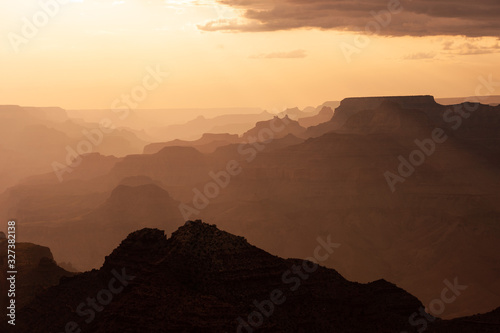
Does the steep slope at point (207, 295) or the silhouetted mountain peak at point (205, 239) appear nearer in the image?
the steep slope at point (207, 295)

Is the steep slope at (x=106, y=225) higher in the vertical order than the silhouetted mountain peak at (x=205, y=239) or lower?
lower

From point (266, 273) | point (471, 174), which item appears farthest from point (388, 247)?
point (266, 273)

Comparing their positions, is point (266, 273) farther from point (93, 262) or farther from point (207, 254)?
point (93, 262)

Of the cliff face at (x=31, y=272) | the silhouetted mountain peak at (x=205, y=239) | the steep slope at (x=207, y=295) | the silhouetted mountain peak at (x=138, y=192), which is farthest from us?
the silhouetted mountain peak at (x=138, y=192)

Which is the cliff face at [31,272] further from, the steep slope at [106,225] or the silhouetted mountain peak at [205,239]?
the steep slope at [106,225]

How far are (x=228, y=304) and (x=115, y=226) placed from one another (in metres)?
127

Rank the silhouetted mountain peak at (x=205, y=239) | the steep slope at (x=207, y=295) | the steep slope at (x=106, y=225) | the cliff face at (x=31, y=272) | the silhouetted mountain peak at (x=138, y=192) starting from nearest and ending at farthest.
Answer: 1. the steep slope at (x=207, y=295)
2. the silhouetted mountain peak at (x=205, y=239)
3. the cliff face at (x=31, y=272)
4. the steep slope at (x=106, y=225)
5. the silhouetted mountain peak at (x=138, y=192)

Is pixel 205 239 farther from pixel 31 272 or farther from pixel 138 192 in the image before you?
pixel 138 192

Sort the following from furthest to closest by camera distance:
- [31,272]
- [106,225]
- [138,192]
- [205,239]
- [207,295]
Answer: [138,192] < [106,225] < [31,272] < [205,239] < [207,295]

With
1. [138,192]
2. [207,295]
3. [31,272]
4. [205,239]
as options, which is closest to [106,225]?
[138,192]

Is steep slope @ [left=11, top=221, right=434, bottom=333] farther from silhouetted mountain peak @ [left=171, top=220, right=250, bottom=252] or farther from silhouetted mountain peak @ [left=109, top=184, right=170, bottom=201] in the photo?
silhouetted mountain peak @ [left=109, top=184, right=170, bottom=201]

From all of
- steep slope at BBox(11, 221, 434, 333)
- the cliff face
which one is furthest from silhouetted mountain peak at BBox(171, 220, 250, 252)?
the cliff face

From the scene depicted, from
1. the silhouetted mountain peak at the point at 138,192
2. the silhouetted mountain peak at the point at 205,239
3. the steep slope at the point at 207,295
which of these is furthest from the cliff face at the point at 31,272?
the silhouetted mountain peak at the point at 138,192

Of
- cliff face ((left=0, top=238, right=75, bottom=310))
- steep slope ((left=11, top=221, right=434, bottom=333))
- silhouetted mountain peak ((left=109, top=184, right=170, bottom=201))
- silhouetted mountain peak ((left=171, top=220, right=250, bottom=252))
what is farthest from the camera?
silhouetted mountain peak ((left=109, top=184, right=170, bottom=201))
